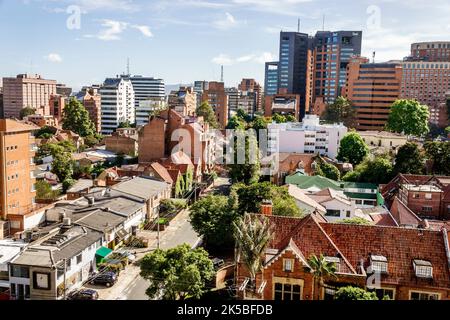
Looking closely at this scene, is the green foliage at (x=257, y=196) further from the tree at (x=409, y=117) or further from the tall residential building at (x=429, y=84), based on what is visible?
the tall residential building at (x=429, y=84)

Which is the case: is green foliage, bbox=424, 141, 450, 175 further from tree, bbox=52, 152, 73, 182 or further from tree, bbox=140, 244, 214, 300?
tree, bbox=52, 152, 73, 182

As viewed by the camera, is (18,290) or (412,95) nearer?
(18,290)

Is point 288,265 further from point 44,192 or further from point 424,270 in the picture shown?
point 44,192

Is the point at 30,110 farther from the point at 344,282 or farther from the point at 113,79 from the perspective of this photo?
the point at 344,282

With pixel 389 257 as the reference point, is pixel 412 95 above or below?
above

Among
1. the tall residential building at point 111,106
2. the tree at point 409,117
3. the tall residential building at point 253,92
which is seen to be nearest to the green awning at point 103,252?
the tree at point 409,117

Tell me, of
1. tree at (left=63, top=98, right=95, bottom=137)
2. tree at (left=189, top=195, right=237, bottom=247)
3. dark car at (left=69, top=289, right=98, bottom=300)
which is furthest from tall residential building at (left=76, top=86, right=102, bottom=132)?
dark car at (left=69, top=289, right=98, bottom=300)
